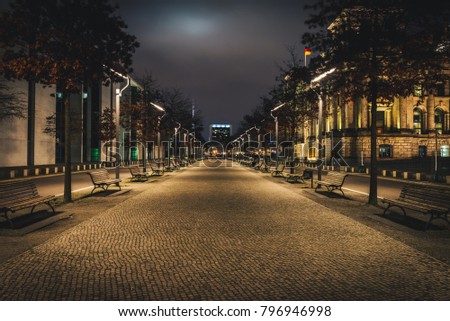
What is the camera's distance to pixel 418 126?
78.9m

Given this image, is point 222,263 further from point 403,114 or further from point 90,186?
point 403,114

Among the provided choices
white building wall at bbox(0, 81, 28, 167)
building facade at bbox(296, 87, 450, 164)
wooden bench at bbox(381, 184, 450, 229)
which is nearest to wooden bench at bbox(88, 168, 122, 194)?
wooden bench at bbox(381, 184, 450, 229)

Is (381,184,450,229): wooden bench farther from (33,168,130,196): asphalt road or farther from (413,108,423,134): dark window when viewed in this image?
(413,108,423,134): dark window

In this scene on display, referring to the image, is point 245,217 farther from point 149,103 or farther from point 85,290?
point 149,103

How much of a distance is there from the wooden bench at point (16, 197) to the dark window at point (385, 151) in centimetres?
6734

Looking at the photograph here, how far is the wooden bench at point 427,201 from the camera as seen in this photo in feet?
32.2

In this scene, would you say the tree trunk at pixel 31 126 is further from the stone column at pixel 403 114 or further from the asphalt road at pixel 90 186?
the stone column at pixel 403 114

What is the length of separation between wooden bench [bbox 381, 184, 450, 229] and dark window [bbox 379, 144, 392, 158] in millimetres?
63393

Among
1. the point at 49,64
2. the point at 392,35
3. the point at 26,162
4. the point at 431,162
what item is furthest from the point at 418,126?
the point at 49,64

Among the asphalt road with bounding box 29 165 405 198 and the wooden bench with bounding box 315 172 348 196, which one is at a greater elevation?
the wooden bench with bounding box 315 172 348 196

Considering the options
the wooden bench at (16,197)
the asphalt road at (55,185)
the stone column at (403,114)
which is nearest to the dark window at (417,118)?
the stone column at (403,114)

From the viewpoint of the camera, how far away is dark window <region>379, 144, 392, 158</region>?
71.8 m

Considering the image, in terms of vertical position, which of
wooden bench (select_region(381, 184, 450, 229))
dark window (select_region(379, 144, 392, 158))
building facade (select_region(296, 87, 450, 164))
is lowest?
wooden bench (select_region(381, 184, 450, 229))

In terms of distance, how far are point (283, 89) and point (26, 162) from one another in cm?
2649
